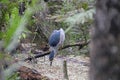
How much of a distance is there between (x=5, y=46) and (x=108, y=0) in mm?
486

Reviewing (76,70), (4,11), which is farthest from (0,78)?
(76,70)

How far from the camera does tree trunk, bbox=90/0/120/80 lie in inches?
31.2

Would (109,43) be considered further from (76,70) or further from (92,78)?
(76,70)

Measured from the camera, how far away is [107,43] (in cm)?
80

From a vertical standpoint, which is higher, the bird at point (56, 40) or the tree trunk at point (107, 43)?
the tree trunk at point (107, 43)

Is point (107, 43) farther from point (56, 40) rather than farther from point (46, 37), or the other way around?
point (46, 37)

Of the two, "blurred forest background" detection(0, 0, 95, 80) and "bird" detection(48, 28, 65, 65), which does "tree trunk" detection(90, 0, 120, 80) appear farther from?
"bird" detection(48, 28, 65, 65)

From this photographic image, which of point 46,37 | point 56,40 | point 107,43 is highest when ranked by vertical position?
point 107,43

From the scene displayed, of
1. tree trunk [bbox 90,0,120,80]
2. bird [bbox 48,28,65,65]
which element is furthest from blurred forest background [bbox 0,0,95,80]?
tree trunk [bbox 90,0,120,80]

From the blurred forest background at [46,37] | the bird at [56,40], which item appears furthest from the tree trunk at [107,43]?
the bird at [56,40]

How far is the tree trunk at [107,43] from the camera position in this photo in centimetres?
79

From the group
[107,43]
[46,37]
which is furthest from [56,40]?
[107,43]

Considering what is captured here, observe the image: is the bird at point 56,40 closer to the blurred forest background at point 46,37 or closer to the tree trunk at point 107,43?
the blurred forest background at point 46,37

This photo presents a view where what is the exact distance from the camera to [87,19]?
256 centimetres
